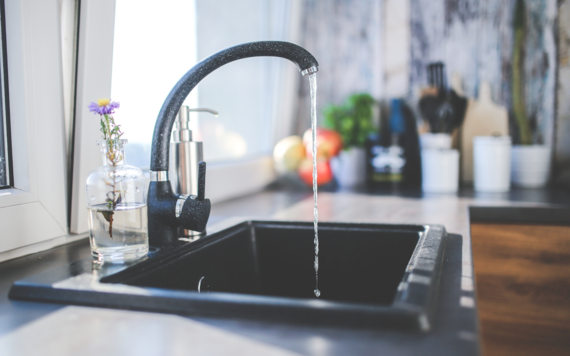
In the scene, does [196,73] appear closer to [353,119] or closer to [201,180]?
[201,180]

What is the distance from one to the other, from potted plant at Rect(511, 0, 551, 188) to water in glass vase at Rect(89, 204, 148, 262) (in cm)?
156

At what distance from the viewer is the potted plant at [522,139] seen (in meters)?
1.79

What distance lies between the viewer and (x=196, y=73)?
0.81 m

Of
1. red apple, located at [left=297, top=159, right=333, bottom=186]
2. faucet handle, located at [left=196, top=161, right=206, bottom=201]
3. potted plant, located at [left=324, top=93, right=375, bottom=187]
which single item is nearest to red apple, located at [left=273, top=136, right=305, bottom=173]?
red apple, located at [left=297, top=159, right=333, bottom=186]

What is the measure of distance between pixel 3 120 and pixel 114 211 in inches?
12.7

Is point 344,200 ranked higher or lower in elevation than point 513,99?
lower

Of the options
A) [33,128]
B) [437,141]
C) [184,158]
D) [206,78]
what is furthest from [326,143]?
[33,128]

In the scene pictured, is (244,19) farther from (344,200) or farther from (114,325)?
(114,325)

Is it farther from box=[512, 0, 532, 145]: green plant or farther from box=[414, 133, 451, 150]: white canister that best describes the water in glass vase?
box=[512, 0, 532, 145]: green plant

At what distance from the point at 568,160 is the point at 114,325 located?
6.09 ft

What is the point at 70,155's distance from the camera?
92 cm

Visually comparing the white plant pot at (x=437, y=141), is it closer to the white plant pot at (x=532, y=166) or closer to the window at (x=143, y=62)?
the white plant pot at (x=532, y=166)

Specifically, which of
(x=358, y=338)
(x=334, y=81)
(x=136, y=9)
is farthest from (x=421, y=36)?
(x=358, y=338)

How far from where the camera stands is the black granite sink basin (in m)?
0.48
